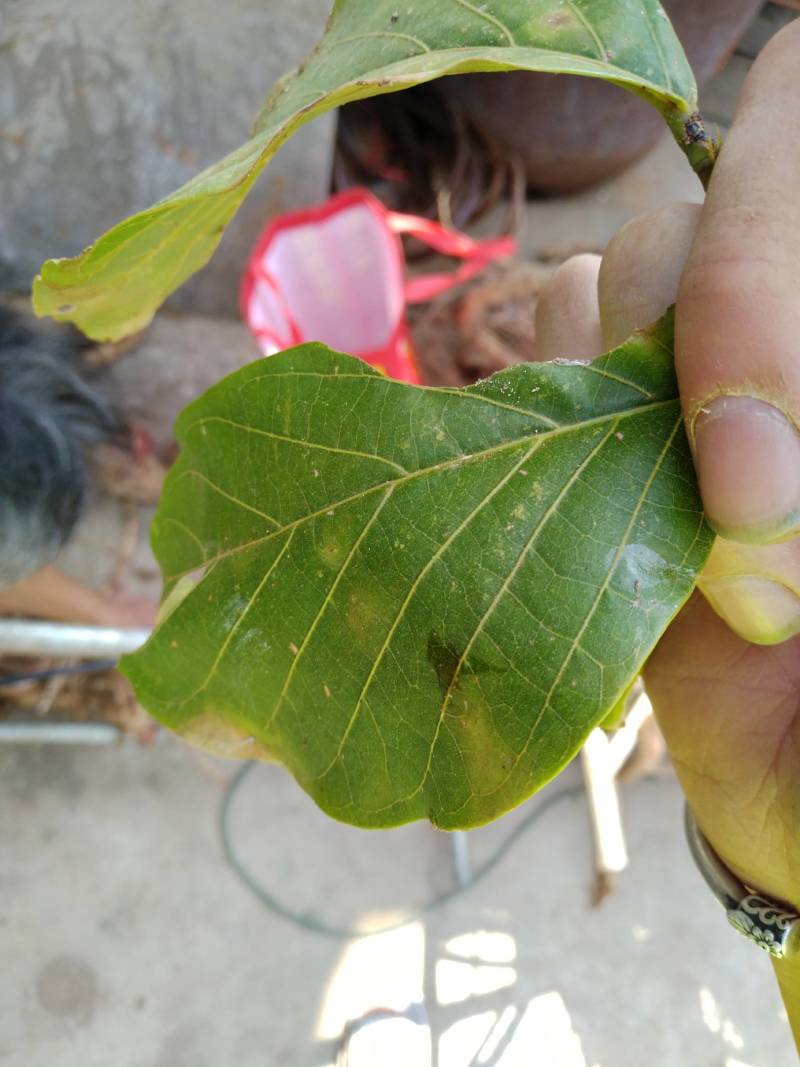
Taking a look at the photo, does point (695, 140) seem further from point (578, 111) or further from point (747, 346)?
point (578, 111)

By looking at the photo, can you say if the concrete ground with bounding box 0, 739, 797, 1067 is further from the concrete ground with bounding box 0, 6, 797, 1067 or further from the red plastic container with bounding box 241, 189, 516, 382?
the red plastic container with bounding box 241, 189, 516, 382

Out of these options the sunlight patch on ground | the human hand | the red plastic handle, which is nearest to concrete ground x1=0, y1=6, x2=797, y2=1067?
the sunlight patch on ground

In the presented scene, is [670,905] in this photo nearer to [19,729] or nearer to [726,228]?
[19,729]

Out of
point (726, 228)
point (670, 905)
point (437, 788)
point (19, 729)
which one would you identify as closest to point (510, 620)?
point (437, 788)

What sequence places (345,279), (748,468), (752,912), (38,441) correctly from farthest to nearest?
1. (345,279)
2. (38,441)
3. (752,912)
4. (748,468)

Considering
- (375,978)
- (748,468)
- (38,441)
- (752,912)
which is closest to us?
(748,468)

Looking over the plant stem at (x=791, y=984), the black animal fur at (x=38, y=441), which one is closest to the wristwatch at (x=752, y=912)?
the plant stem at (x=791, y=984)

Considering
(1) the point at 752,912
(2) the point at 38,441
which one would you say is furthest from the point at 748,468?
(2) the point at 38,441

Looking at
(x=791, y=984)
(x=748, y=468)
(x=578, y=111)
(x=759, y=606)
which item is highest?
(x=748, y=468)

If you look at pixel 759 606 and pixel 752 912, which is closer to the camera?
A: pixel 759 606
